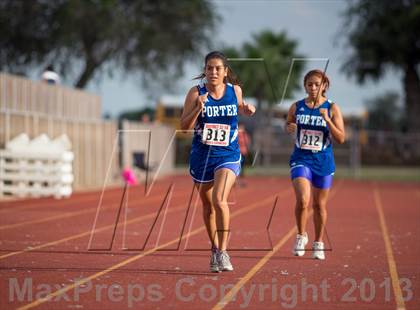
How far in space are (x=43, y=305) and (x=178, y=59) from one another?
53016mm

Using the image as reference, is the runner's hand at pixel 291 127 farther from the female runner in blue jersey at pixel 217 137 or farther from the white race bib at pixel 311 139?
the female runner in blue jersey at pixel 217 137

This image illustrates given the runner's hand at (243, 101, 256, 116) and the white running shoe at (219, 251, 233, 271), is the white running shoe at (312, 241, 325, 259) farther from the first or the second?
the runner's hand at (243, 101, 256, 116)

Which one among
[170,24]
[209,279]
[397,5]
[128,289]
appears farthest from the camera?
[397,5]

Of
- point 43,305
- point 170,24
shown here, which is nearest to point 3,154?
point 43,305

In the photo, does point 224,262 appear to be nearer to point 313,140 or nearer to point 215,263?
point 215,263

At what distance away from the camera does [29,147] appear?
78.8 ft

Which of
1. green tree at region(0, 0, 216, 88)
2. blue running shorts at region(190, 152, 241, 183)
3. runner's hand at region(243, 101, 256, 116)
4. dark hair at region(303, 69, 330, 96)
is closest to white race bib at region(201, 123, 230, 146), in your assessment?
blue running shorts at region(190, 152, 241, 183)

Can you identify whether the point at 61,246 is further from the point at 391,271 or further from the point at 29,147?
the point at 29,147

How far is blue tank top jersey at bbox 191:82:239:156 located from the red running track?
3.62ft

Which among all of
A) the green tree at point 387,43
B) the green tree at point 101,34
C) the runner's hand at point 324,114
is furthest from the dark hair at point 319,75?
the green tree at point 387,43

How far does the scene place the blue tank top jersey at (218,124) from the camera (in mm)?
9891

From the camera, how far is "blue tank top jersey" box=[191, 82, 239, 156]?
389 inches

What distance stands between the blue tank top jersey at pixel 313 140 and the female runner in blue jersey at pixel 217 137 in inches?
46.5

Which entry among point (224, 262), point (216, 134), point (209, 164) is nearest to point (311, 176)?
point (209, 164)
